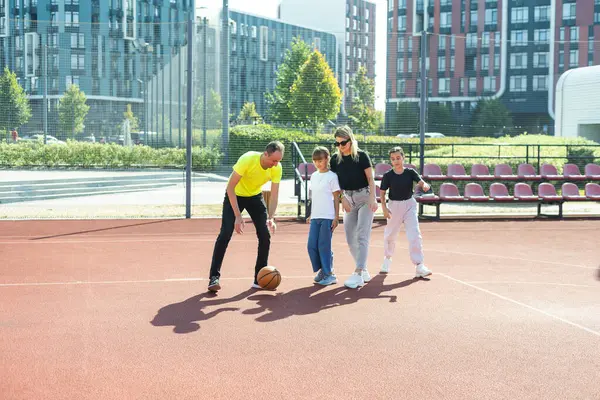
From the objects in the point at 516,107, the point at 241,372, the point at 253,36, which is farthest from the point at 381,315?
the point at 516,107

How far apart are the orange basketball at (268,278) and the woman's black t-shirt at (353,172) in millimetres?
1314

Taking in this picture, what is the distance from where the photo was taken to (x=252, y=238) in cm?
1392

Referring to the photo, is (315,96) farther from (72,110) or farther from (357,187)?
(357,187)

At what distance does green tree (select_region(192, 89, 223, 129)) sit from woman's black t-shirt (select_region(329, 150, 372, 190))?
31.2ft

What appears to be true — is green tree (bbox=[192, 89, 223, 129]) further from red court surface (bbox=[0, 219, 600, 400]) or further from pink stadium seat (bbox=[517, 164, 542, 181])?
pink stadium seat (bbox=[517, 164, 542, 181])

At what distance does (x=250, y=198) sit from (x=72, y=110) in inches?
418

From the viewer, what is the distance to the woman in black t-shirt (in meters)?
8.88

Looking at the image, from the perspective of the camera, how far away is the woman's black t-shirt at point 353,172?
894 cm

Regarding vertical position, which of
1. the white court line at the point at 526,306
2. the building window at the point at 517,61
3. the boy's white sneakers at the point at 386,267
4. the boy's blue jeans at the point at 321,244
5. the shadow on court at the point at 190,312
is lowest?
the shadow on court at the point at 190,312

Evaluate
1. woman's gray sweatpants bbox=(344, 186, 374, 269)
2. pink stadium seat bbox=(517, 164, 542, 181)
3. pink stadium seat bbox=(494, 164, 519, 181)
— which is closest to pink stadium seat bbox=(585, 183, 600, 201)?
pink stadium seat bbox=(517, 164, 542, 181)

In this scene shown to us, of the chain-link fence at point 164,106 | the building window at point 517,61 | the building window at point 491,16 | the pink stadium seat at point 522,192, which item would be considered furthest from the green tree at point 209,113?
the building window at point 491,16

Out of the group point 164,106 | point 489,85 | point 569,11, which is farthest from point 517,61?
point 569,11

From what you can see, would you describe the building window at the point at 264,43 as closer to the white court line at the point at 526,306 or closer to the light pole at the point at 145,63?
the light pole at the point at 145,63

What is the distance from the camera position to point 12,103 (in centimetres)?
1727
